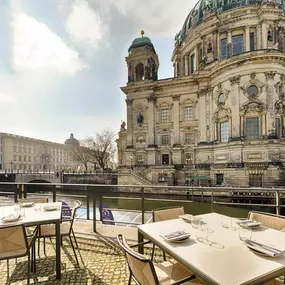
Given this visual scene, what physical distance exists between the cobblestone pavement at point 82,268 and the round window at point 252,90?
1151 inches

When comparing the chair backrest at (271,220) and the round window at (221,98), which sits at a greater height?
the round window at (221,98)

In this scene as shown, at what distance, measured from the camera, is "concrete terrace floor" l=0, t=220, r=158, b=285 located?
11.6 ft

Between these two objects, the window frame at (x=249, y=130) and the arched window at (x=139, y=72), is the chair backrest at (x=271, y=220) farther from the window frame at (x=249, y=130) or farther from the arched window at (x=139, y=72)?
the arched window at (x=139, y=72)

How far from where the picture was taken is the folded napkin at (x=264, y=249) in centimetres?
218

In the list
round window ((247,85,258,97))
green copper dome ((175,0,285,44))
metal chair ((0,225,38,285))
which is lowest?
metal chair ((0,225,38,285))

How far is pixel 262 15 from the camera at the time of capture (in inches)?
1197

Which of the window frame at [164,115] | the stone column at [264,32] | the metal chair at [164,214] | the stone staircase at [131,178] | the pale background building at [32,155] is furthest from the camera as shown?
the pale background building at [32,155]

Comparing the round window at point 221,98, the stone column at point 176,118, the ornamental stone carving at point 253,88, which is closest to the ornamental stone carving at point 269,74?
the ornamental stone carving at point 253,88

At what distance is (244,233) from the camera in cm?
284

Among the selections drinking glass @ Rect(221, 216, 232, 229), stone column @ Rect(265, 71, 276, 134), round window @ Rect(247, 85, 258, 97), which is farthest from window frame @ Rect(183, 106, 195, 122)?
drinking glass @ Rect(221, 216, 232, 229)

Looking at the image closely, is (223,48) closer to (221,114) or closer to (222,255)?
(221,114)

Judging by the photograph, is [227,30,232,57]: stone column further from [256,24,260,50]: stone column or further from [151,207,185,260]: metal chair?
[151,207,185,260]: metal chair

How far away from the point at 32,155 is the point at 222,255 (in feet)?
319

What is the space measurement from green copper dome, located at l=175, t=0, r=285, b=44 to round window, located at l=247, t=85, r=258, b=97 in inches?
556
